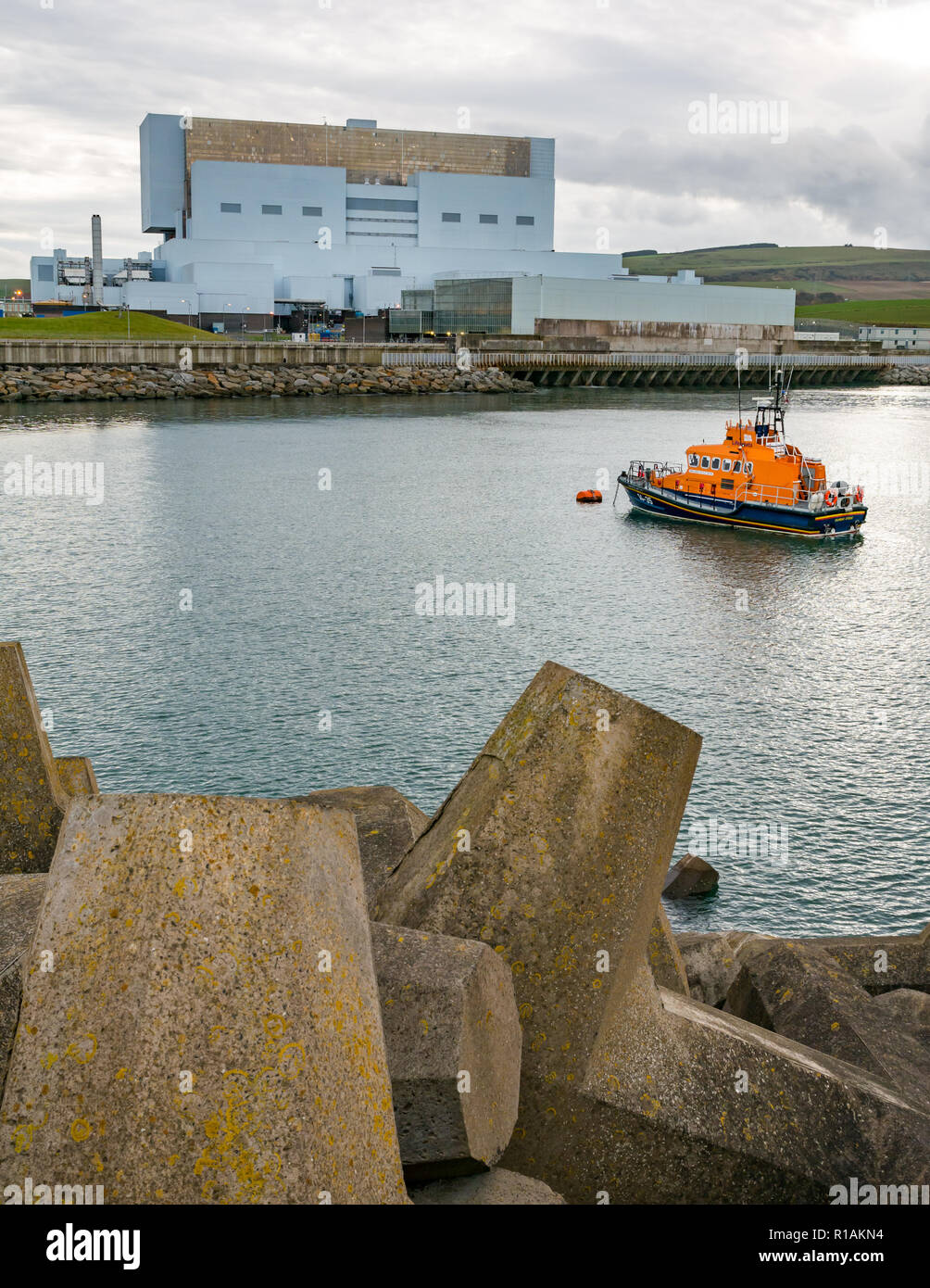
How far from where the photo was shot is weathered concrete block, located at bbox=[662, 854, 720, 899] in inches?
494

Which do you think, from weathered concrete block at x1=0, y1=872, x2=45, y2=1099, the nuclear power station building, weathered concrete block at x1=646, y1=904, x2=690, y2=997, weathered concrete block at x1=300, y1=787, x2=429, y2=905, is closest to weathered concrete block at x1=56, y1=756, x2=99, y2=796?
weathered concrete block at x1=300, y1=787, x2=429, y2=905

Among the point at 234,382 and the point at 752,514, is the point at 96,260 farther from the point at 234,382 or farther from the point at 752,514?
the point at 752,514

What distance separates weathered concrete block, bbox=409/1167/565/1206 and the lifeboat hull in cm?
3421

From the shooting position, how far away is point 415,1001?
331 centimetres

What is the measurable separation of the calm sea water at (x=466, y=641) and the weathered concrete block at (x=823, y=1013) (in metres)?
6.65

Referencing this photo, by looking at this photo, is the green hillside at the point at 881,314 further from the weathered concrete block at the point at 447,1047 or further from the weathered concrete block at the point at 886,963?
the weathered concrete block at the point at 447,1047

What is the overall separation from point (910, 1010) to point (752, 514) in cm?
3309

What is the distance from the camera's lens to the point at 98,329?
300 ft

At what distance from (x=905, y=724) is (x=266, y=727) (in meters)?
9.78

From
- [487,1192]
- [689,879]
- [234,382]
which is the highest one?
[234,382]

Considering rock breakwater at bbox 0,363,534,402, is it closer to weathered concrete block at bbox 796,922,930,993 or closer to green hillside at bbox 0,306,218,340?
green hillside at bbox 0,306,218,340

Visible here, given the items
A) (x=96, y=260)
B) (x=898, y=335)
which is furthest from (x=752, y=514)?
(x=898, y=335)
